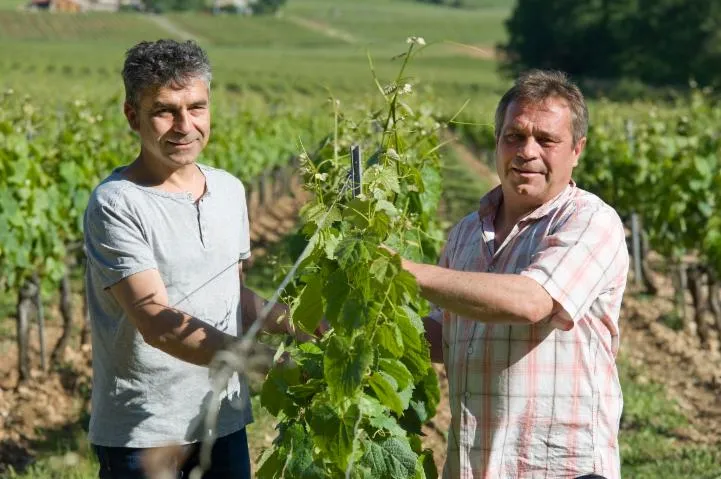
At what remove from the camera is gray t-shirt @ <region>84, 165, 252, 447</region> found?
2.88 m

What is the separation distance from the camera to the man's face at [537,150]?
2.78 metres

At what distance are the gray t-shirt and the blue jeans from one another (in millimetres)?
30

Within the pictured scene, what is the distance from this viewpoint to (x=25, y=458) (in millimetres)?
6281

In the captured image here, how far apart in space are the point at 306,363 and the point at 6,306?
8.15m

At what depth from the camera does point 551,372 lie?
2738 mm

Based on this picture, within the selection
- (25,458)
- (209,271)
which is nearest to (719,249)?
(25,458)

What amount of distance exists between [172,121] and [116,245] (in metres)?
0.32

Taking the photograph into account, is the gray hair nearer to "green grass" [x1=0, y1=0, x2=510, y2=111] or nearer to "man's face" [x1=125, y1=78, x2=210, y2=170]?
"man's face" [x1=125, y1=78, x2=210, y2=170]

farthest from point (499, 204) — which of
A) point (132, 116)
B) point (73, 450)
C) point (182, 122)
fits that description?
point (73, 450)

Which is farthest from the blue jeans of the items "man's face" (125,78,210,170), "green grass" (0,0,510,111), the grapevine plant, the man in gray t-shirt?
"green grass" (0,0,510,111)

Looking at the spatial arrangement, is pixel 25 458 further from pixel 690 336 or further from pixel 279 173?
pixel 279 173

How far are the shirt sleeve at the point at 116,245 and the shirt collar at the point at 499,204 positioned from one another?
785 millimetres

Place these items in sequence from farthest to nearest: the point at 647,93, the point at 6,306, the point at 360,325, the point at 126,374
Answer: the point at 647,93 → the point at 6,306 → the point at 126,374 → the point at 360,325

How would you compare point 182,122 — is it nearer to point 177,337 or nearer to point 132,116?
point 132,116
